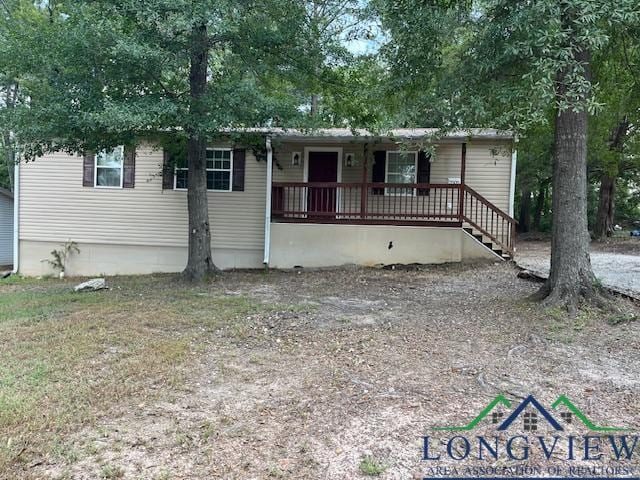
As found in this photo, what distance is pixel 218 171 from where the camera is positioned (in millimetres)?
11812

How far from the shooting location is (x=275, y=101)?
25.4ft

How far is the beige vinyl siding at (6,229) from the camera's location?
1714cm

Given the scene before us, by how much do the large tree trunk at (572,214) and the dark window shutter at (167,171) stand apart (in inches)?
318

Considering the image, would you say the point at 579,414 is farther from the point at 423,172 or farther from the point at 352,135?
the point at 423,172

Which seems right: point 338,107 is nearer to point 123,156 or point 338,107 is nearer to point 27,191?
point 123,156

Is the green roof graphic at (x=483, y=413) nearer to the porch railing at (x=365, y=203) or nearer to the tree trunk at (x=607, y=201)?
the porch railing at (x=365, y=203)

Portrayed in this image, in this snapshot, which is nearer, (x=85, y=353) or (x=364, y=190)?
(x=85, y=353)

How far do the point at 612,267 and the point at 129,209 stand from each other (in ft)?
38.5

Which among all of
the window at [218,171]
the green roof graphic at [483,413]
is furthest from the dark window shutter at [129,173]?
the green roof graphic at [483,413]

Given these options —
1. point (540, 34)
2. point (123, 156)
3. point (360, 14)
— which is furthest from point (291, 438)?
point (123, 156)

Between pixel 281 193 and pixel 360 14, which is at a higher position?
pixel 360 14

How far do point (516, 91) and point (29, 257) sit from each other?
12782 mm

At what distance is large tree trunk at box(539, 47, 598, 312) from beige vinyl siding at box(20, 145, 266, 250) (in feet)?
24.5

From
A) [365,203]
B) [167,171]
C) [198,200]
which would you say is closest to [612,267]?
[365,203]
